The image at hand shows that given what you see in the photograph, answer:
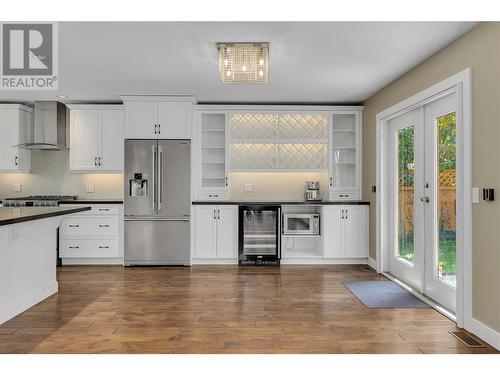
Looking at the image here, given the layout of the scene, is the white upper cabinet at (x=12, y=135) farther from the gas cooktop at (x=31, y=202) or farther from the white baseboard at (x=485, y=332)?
the white baseboard at (x=485, y=332)

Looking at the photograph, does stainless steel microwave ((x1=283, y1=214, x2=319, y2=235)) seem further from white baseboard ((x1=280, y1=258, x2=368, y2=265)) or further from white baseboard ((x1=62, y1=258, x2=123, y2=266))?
white baseboard ((x1=62, y1=258, x2=123, y2=266))

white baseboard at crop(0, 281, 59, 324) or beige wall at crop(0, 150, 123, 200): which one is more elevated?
beige wall at crop(0, 150, 123, 200)

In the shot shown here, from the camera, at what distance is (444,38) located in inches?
128

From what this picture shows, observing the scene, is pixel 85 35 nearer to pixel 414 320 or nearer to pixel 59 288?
pixel 59 288

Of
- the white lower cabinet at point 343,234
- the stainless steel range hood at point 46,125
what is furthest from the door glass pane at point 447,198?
the stainless steel range hood at point 46,125

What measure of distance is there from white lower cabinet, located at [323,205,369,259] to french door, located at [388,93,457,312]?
79 centimetres

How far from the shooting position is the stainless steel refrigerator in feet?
18.1

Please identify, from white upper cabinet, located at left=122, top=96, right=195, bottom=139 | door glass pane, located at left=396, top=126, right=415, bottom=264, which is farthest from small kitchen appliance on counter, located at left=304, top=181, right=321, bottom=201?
white upper cabinet, located at left=122, top=96, right=195, bottom=139

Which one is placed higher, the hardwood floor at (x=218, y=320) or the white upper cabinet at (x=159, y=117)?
the white upper cabinet at (x=159, y=117)

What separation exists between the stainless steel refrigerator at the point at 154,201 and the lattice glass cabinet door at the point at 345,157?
7.42 ft

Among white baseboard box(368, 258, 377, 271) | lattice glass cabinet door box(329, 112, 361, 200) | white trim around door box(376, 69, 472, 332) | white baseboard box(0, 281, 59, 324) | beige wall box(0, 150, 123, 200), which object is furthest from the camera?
beige wall box(0, 150, 123, 200)

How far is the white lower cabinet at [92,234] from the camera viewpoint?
556cm

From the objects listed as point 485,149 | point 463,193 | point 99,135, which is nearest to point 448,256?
point 463,193
